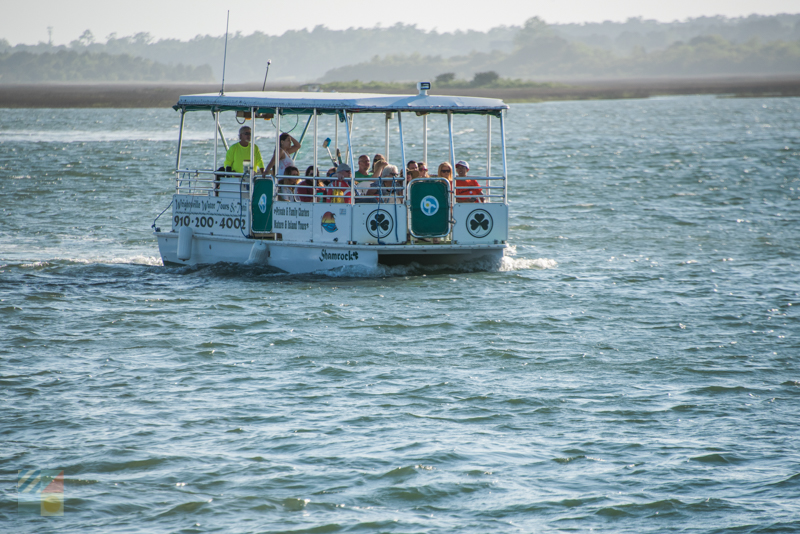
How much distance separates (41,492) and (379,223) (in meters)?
8.25

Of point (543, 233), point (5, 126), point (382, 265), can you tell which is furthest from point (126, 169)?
point (5, 126)

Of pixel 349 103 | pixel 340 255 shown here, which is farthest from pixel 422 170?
pixel 340 255

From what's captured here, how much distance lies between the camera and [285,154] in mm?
15594

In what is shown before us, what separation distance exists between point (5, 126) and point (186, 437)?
63892 millimetres

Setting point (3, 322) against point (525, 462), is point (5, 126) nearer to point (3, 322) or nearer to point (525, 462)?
point (3, 322)

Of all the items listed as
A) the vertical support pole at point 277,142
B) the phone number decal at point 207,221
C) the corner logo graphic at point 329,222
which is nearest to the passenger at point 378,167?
the corner logo graphic at point 329,222

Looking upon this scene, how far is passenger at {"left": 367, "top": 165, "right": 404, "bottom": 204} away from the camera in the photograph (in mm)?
14672

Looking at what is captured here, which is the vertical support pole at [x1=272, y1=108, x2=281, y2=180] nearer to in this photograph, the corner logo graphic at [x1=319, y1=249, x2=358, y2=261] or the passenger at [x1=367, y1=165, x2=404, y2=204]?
the corner logo graphic at [x1=319, y1=249, x2=358, y2=261]

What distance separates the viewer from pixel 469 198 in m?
15.7

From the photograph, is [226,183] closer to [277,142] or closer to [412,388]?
[277,142]

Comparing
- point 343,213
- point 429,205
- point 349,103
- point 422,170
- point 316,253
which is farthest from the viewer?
point 422,170

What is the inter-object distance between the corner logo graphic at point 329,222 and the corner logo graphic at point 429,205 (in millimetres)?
1398

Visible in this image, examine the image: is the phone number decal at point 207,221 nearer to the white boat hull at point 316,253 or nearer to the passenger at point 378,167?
the white boat hull at point 316,253

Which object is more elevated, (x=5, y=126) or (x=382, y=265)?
(x=5, y=126)
